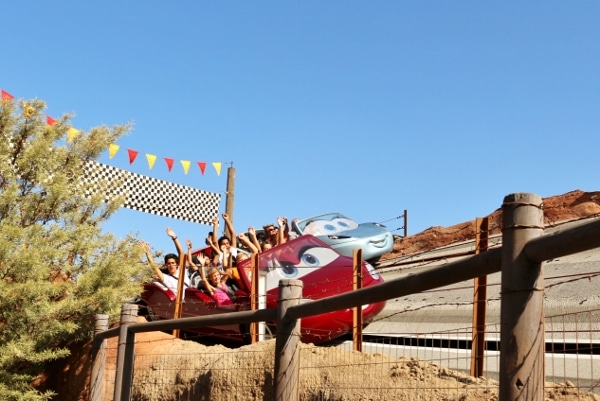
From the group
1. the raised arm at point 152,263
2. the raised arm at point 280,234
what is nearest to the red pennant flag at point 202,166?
the raised arm at point 280,234

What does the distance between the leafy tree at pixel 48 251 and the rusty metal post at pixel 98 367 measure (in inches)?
72.9

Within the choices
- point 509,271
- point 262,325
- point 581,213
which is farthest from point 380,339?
point 581,213

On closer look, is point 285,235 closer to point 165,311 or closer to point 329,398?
point 165,311

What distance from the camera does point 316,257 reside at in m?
10.2

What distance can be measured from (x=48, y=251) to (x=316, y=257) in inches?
123

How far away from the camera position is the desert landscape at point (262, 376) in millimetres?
5098

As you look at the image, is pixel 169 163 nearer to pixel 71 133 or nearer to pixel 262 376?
pixel 71 133

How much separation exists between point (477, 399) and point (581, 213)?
41.7 feet

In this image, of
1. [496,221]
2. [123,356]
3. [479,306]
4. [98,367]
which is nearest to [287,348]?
[479,306]

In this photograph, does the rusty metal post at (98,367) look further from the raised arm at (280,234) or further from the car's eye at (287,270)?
the raised arm at (280,234)

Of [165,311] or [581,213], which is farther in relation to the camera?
[581,213]

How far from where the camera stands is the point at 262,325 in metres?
8.91

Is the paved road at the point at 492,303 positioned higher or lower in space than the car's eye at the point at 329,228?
lower

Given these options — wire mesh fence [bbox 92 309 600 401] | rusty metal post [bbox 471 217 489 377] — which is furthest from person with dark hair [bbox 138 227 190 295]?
rusty metal post [bbox 471 217 489 377]
